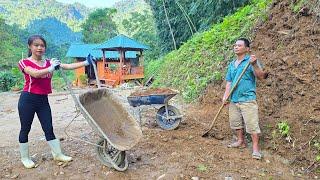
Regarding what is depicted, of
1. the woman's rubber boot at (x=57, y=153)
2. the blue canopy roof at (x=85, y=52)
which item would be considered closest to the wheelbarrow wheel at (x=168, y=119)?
the woman's rubber boot at (x=57, y=153)

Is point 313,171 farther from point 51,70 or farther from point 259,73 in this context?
point 51,70

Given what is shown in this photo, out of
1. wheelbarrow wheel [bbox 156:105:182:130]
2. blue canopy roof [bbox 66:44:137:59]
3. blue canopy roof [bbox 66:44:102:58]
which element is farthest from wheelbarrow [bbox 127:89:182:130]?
blue canopy roof [bbox 66:44:102:58]

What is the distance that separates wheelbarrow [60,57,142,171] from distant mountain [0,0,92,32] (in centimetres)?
7248

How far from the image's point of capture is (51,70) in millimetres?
3783

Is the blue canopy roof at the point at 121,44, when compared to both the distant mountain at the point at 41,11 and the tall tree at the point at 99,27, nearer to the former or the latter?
the tall tree at the point at 99,27

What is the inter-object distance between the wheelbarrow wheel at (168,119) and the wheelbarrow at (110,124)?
1.53 meters

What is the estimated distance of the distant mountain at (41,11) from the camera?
76875mm

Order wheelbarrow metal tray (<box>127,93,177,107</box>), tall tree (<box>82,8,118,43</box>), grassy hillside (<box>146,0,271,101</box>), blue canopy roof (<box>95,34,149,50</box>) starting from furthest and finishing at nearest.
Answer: tall tree (<box>82,8,118,43</box>)
blue canopy roof (<box>95,34,149,50</box>)
grassy hillside (<box>146,0,271,101</box>)
wheelbarrow metal tray (<box>127,93,177,107</box>)

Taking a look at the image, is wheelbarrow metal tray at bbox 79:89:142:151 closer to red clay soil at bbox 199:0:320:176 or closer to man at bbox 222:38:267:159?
man at bbox 222:38:267:159

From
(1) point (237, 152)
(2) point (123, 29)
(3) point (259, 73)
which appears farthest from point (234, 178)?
(2) point (123, 29)

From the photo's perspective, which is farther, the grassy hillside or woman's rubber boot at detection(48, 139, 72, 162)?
the grassy hillside

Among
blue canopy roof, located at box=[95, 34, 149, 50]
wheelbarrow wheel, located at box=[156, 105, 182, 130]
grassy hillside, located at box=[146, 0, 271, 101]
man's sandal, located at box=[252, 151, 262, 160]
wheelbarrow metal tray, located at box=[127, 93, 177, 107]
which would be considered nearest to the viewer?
man's sandal, located at box=[252, 151, 262, 160]

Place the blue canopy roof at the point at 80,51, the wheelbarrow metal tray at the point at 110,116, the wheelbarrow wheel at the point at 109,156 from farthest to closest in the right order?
the blue canopy roof at the point at 80,51 → the wheelbarrow metal tray at the point at 110,116 → the wheelbarrow wheel at the point at 109,156

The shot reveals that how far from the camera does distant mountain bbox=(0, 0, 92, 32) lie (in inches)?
3027
